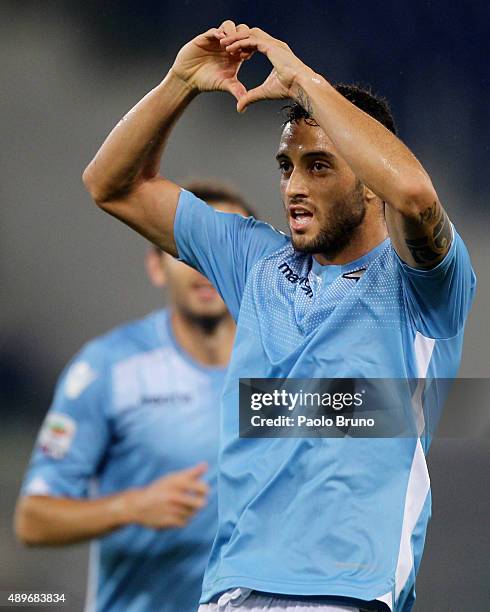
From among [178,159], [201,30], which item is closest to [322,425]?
[178,159]

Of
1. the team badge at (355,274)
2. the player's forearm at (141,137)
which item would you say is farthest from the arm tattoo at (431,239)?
the player's forearm at (141,137)

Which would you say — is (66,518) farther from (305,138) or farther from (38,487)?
(305,138)

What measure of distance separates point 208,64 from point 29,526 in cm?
122

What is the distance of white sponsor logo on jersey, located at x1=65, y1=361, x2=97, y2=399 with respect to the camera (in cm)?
266

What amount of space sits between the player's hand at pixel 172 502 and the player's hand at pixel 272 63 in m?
0.99

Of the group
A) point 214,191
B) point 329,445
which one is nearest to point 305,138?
point 214,191

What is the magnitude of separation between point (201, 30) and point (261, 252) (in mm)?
735

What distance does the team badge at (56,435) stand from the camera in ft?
8.65

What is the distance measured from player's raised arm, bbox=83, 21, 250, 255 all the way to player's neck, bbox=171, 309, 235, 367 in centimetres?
38

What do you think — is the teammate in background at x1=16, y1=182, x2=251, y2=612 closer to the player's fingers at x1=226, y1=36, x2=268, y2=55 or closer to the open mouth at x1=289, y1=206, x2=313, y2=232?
the open mouth at x1=289, y1=206, x2=313, y2=232

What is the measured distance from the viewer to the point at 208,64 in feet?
7.28

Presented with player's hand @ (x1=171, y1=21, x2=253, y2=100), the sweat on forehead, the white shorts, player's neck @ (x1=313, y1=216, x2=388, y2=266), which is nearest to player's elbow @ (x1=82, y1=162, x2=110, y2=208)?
player's hand @ (x1=171, y1=21, x2=253, y2=100)

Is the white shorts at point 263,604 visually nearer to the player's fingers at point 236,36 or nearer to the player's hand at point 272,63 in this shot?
the player's hand at point 272,63

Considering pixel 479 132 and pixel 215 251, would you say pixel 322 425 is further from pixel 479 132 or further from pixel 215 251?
pixel 479 132
